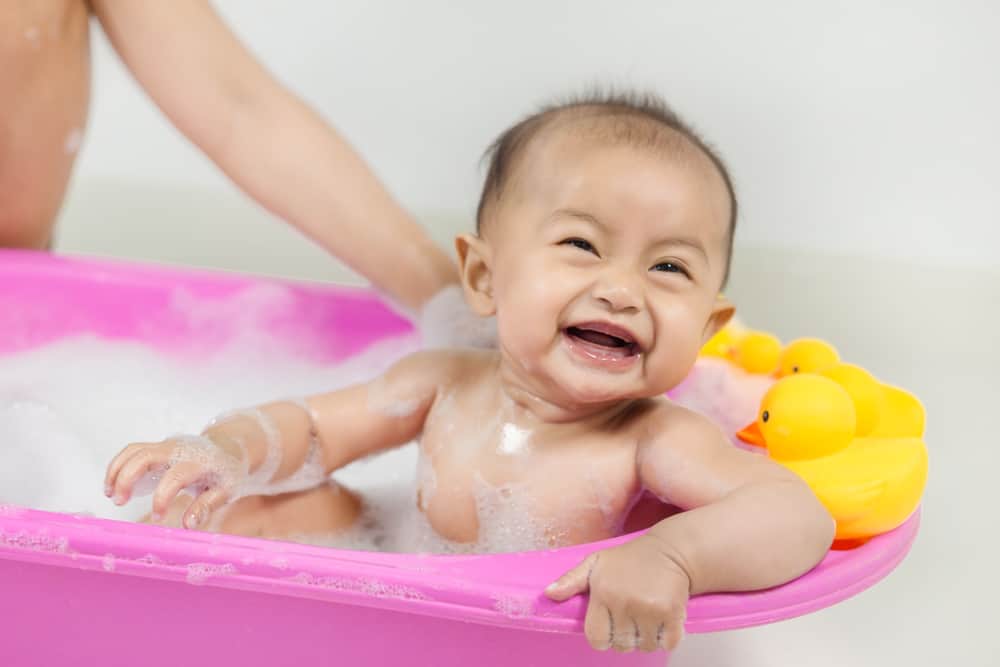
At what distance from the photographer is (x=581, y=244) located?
96 cm

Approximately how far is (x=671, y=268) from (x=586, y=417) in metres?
0.17

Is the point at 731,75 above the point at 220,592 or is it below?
above

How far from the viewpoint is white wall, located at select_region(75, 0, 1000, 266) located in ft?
7.09

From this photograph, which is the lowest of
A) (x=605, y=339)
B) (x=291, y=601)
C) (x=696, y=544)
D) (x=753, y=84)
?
(x=291, y=601)

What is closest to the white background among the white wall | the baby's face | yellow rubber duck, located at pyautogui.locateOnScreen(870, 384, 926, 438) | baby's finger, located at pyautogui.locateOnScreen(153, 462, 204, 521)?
the white wall

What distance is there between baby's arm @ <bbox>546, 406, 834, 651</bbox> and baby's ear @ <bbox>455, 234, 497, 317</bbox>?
0.67ft

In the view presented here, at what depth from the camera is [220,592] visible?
0.87 meters

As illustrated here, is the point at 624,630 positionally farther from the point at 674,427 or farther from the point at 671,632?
the point at 674,427

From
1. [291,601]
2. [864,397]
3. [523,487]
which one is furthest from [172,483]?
[864,397]

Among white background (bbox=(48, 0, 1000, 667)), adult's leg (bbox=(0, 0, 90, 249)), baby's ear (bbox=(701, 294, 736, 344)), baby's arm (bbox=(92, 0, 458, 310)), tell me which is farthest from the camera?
white background (bbox=(48, 0, 1000, 667))

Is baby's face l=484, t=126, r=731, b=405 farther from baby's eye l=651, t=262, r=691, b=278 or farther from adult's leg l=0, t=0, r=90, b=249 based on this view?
adult's leg l=0, t=0, r=90, b=249

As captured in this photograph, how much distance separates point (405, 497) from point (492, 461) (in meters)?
0.23

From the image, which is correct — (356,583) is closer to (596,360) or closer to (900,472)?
(596,360)

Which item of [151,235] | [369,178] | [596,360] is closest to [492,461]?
[596,360]
